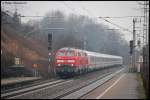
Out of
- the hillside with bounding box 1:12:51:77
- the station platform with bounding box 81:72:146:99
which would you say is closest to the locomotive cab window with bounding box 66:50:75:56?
the hillside with bounding box 1:12:51:77

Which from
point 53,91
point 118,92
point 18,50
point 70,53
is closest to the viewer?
point 118,92

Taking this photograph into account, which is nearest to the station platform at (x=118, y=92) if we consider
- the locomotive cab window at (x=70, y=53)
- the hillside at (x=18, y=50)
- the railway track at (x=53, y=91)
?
the railway track at (x=53, y=91)

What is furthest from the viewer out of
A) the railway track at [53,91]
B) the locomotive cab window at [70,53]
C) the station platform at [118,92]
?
the locomotive cab window at [70,53]

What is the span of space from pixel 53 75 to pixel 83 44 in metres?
23.4

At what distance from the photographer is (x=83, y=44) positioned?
69.3 metres

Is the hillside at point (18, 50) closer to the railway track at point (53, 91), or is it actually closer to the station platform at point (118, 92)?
the railway track at point (53, 91)

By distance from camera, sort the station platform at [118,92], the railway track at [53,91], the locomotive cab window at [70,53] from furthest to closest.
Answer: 1. the locomotive cab window at [70,53]
2. the railway track at [53,91]
3. the station platform at [118,92]

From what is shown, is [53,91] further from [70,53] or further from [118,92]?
[70,53]

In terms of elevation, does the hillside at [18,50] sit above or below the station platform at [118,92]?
above

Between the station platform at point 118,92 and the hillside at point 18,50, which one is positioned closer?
the station platform at point 118,92

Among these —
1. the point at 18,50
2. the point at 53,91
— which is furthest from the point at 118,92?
the point at 18,50

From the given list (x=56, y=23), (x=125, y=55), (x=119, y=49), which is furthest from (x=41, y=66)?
(x=125, y=55)

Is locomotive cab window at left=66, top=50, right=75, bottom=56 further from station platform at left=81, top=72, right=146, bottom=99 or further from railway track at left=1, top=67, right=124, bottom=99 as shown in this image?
station platform at left=81, top=72, right=146, bottom=99

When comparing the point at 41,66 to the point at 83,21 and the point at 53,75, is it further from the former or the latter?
the point at 83,21
